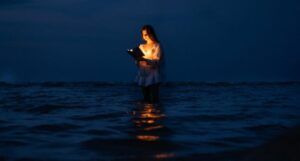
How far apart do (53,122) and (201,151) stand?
264cm

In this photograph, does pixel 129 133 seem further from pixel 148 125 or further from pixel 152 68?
pixel 152 68

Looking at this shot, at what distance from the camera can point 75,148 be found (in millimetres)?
3633

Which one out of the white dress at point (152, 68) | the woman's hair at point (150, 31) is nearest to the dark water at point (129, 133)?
the white dress at point (152, 68)

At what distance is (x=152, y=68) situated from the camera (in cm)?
888

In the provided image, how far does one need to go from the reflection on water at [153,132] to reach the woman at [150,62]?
226cm

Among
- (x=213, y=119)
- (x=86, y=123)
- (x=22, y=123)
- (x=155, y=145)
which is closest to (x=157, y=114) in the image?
(x=213, y=119)

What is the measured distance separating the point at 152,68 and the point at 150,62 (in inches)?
9.3

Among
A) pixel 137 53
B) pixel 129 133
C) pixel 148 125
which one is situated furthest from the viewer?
pixel 137 53

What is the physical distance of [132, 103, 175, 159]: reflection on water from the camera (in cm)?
357

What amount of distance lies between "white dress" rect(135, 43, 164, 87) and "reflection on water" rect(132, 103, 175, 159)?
2.25m

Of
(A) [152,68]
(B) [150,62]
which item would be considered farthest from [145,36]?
(A) [152,68]

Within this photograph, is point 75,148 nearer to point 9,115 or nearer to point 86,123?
point 86,123

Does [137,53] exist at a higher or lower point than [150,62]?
higher

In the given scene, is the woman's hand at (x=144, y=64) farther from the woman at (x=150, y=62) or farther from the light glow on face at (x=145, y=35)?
the light glow on face at (x=145, y=35)
